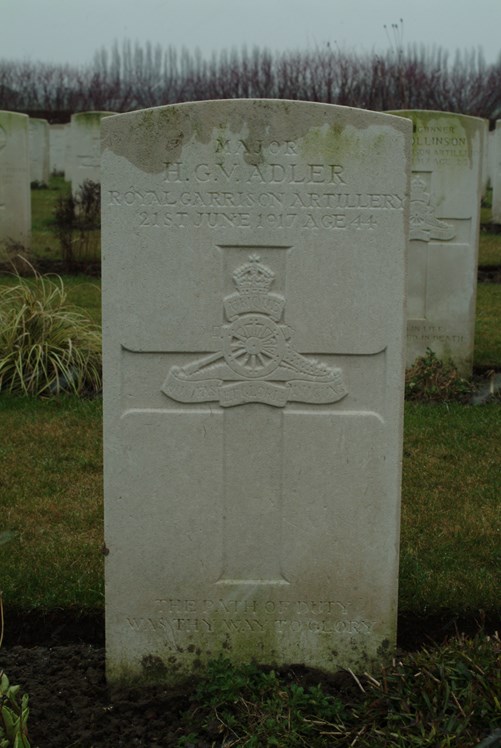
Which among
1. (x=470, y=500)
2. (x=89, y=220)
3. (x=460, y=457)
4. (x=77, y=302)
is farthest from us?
(x=89, y=220)

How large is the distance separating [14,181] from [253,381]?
9.82 metres

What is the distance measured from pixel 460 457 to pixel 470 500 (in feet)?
2.32

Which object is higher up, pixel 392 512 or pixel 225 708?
pixel 392 512

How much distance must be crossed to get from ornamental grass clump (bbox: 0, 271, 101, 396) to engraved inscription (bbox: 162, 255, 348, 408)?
3874mm

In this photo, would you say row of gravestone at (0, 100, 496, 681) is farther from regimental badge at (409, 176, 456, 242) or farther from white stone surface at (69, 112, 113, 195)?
white stone surface at (69, 112, 113, 195)

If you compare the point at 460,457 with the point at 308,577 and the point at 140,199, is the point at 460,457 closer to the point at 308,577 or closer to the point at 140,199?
the point at 308,577

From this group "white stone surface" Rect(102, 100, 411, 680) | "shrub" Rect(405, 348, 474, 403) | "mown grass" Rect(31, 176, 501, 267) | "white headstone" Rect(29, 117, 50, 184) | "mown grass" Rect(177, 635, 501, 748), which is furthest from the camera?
"white headstone" Rect(29, 117, 50, 184)

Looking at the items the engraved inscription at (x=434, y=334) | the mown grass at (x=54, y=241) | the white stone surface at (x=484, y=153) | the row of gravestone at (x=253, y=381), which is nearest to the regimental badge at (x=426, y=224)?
the white stone surface at (x=484, y=153)

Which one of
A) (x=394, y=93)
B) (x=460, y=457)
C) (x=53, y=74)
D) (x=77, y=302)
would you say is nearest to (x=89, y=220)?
(x=77, y=302)

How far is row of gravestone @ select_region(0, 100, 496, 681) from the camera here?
320 cm

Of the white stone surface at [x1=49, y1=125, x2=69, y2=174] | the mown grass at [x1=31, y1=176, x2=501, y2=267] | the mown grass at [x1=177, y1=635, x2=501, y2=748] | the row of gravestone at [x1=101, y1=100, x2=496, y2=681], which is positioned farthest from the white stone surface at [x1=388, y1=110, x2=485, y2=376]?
the white stone surface at [x1=49, y1=125, x2=69, y2=174]

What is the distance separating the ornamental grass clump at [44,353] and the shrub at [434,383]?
2.29 m

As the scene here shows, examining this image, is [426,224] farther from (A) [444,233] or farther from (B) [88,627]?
(B) [88,627]

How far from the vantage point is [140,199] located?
10.5ft
